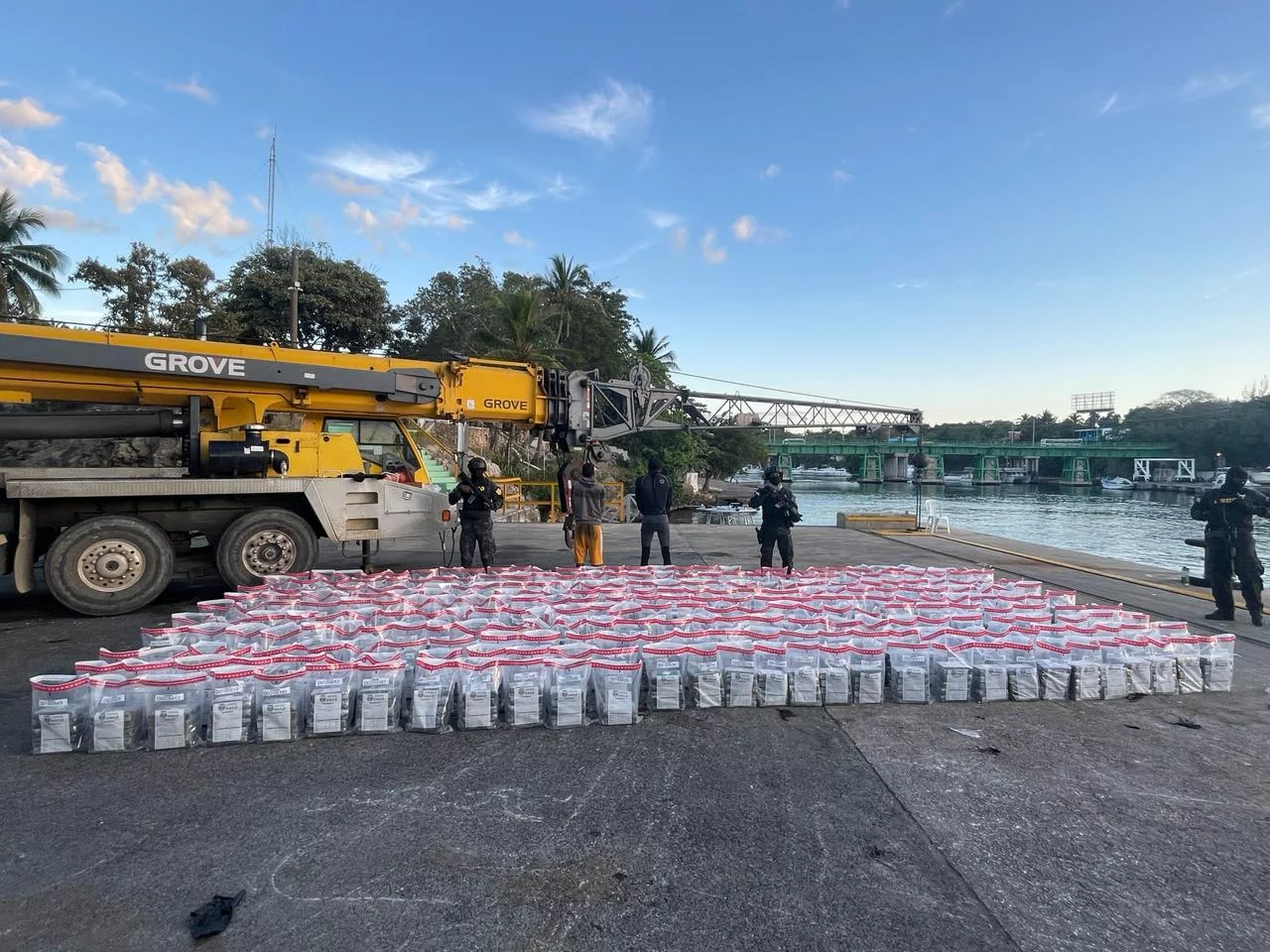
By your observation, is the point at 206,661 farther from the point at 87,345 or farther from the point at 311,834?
the point at 87,345

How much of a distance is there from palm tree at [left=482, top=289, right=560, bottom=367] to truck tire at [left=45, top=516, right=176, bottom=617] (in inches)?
838

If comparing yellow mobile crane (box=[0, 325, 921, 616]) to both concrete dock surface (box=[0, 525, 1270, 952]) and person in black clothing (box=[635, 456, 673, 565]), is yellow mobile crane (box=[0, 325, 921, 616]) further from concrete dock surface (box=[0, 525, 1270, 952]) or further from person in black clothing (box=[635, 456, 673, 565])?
concrete dock surface (box=[0, 525, 1270, 952])

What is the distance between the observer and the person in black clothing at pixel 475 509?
29.8 feet

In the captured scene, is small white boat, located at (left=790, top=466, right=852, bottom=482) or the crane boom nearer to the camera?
the crane boom

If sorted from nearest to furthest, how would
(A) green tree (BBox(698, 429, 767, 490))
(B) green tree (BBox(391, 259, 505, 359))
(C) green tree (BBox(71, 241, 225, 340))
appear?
(C) green tree (BBox(71, 241, 225, 340)), (B) green tree (BBox(391, 259, 505, 359)), (A) green tree (BBox(698, 429, 767, 490))

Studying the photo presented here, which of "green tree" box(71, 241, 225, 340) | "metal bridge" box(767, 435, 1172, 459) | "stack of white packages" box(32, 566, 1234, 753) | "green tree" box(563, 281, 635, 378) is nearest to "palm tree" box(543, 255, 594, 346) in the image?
"green tree" box(563, 281, 635, 378)

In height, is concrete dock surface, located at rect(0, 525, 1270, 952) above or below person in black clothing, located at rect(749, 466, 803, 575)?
below

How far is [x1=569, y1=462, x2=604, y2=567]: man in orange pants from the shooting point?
981 cm

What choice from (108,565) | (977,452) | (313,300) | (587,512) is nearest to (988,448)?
(977,452)

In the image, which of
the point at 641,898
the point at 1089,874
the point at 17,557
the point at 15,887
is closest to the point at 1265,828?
the point at 1089,874

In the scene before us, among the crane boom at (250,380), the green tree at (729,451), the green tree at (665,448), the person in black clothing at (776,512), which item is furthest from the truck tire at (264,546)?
the green tree at (729,451)

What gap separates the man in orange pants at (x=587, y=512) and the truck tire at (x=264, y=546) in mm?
3521

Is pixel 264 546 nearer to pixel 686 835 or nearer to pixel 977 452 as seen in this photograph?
pixel 686 835

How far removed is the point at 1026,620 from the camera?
5.53 m
